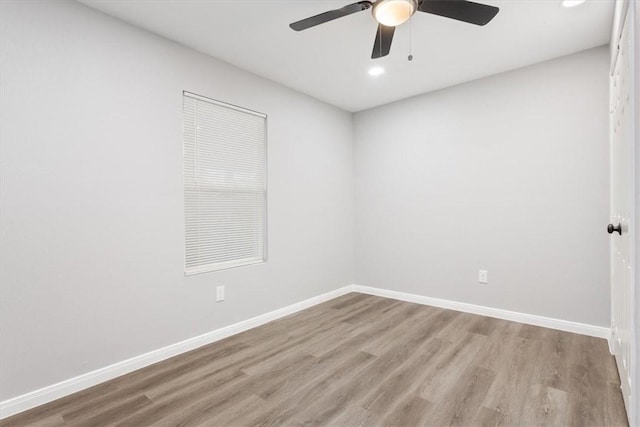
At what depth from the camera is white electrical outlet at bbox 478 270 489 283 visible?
3.41 meters

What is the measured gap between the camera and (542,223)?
10.1ft

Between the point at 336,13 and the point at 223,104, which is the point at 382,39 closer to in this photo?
the point at 336,13

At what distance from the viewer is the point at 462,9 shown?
1.79m

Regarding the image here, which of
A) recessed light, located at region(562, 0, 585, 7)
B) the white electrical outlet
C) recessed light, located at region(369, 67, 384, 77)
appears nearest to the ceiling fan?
recessed light, located at region(562, 0, 585, 7)

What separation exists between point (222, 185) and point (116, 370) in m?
1.63

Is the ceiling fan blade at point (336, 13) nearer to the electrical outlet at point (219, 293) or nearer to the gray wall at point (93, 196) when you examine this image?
the gray wall at point (93, 196)

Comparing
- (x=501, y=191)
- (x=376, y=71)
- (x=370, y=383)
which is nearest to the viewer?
(x=370, y=383)

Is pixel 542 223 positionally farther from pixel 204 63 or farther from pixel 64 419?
pixel 64 419

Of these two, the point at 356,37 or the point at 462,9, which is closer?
the point at 462,9

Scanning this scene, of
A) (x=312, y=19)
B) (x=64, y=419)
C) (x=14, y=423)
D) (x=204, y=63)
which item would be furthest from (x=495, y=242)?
(x=14, y=423)

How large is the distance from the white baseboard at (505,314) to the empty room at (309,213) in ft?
0.09

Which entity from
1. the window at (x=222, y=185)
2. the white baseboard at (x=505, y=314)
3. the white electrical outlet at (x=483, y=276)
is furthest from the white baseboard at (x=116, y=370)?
the white electrical outlet at (x=483, y=276)

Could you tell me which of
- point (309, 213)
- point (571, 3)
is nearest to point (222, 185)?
point (309, 213)

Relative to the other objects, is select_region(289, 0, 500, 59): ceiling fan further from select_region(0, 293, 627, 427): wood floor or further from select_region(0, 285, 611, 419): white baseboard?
select_region(0, 285, 611, 419): white baseboard
